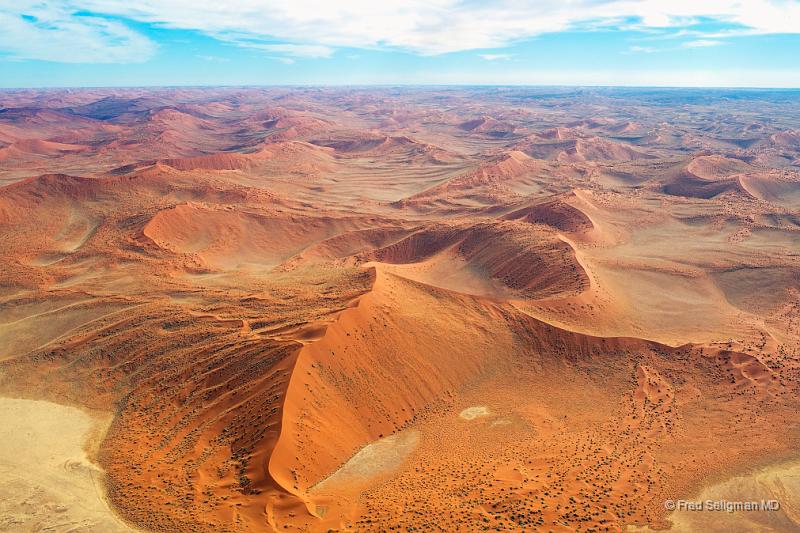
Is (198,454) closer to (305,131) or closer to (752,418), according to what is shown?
(752,418)

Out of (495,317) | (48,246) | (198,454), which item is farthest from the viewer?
(48,246)

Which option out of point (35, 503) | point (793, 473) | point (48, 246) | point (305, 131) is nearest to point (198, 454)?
point (35, 503)

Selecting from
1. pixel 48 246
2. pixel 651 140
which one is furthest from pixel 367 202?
pixel 651 140

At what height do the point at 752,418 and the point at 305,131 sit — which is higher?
the point at 305,131

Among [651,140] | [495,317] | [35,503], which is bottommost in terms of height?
[35,503]

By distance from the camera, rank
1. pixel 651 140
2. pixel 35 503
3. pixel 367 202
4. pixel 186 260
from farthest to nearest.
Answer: pixel 651 140
pixel 367 202
pixel 186 260
pixel 35 503

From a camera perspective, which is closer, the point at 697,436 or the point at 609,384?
the point at 697,436

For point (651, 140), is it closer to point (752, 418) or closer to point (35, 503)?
point (752, 418)
